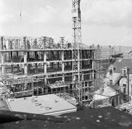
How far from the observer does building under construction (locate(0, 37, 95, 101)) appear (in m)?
33.5

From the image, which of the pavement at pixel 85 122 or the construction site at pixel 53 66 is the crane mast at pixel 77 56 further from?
the pavement at pixel 85 122

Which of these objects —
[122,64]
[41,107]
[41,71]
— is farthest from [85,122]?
[41,71]

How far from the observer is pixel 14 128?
201cm

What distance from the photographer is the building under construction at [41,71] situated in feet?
110

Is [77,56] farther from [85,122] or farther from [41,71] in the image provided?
[85,122]

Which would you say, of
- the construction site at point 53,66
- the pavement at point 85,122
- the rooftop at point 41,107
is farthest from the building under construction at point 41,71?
the pavement at point 85,122

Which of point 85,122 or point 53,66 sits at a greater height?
point 85,122

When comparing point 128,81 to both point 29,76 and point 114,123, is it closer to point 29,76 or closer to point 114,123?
point 29,76

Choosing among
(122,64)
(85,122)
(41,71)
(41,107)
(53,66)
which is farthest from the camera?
(53,66)

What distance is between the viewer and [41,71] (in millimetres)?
40406

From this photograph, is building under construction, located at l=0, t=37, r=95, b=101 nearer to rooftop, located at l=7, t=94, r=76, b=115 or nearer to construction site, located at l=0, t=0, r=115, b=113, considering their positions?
construction site, located at l=0, t=0, r=115, b=113

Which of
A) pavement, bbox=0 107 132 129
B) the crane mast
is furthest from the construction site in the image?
pavement, bbox=0 107 132 129

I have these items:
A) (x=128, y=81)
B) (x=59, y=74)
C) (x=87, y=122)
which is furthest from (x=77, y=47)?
(x=87, y=122)

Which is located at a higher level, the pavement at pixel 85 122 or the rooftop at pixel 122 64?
the pavement at pixel 85 122
